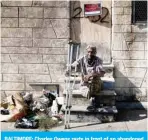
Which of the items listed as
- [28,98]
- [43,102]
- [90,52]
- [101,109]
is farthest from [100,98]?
[28,98]

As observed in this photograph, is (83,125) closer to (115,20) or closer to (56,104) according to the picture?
(56,104)

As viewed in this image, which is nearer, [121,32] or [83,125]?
[83,125]

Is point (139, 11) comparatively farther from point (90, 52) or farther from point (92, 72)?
point (92, 72)

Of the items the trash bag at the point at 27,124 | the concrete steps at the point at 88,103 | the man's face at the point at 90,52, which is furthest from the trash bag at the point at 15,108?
the man's face at the point at 90,52

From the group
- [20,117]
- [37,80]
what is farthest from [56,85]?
[20,117]

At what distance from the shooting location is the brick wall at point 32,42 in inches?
344

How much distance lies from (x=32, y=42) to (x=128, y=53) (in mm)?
1945

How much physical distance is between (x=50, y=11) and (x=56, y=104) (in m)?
1.84

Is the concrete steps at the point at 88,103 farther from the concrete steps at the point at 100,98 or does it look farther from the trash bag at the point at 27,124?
the trash bag at the point at 27,124

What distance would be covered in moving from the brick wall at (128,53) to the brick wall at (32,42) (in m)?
1.01

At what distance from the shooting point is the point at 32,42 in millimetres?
8875

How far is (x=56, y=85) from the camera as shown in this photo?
9023 millimetres

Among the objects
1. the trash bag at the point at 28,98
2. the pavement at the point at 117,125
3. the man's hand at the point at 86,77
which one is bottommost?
the pavement at the point at 117,125

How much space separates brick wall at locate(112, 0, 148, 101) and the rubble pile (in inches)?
54.7
